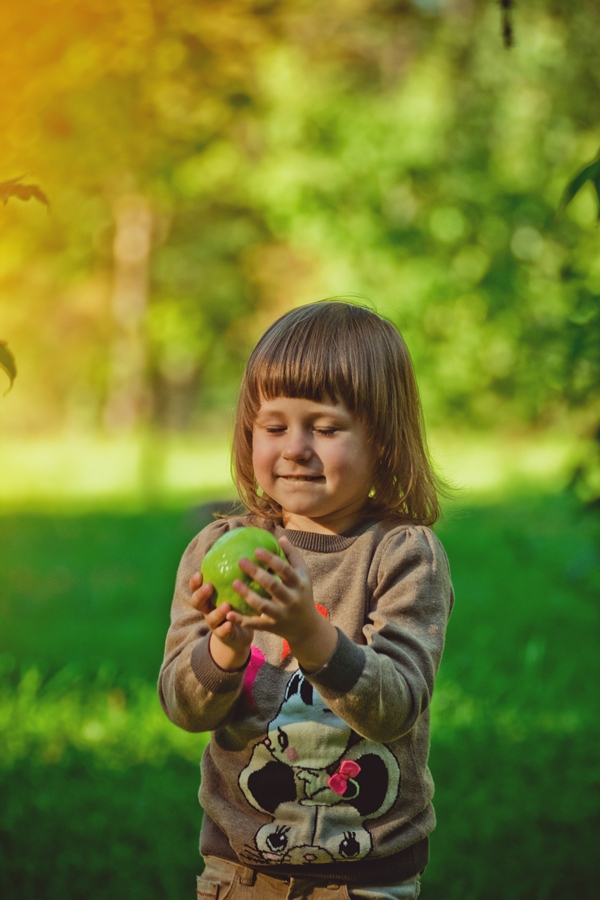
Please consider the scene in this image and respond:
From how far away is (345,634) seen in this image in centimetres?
180

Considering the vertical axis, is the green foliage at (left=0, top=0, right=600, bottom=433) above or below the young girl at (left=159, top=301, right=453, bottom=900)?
above

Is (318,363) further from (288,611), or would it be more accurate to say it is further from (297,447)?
(288,611)

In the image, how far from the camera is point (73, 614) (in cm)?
668

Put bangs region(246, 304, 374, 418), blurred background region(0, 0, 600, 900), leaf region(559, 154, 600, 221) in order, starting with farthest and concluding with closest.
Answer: blurred background region(0, 0, 600, 900)
leaf region(559, 154, 600, 221)
bangs region(246, 304, 374, 418)

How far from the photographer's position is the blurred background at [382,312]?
378 centimetres

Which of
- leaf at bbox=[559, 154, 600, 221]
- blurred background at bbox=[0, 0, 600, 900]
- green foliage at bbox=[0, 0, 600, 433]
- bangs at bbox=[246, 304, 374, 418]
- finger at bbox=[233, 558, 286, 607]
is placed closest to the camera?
finger at bbox=[233, 558, 286, 607]

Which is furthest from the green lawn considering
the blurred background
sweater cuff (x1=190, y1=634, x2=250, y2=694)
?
sweater cuff (x1=190, y1=634, x2=250, y2=694)

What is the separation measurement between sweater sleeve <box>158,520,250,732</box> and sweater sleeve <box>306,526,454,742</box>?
0.59ft

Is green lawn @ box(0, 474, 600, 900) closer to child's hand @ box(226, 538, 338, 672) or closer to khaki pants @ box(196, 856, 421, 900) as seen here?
khaki pants @ box(196, 856, 421, 900)

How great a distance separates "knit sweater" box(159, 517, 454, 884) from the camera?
1850 millimetres

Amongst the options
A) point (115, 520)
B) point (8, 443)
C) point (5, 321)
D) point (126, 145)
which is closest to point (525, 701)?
point (126, 145)

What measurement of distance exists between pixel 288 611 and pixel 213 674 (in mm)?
252

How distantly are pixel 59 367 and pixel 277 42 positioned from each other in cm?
2331

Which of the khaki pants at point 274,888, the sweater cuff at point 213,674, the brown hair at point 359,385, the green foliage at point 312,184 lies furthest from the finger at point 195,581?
the green foliage at point 312,184
